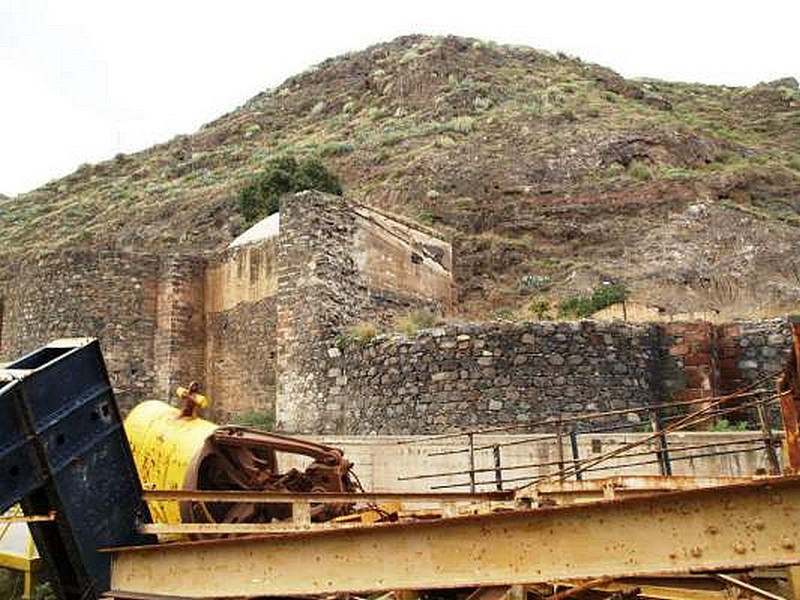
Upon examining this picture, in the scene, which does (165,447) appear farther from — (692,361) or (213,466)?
(692,361)

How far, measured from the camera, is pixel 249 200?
32781mm

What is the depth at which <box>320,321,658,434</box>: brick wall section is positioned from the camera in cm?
1325

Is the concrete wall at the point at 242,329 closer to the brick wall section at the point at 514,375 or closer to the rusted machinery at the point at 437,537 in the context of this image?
the brick wall section at the point at 514,375

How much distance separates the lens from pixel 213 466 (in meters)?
7.13

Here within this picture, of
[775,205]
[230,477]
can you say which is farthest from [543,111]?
[230,477]

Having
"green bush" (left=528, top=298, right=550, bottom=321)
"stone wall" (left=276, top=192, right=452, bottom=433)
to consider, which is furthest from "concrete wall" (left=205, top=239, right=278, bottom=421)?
"green bush" (left=528, top=298, right=550, bottom=321)

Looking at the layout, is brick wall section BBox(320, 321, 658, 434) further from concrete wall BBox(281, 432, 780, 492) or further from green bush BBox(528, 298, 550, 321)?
green bush BBox(528, 298, 550, 321)

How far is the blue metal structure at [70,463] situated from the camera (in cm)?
549

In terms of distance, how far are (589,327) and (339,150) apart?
27.0m

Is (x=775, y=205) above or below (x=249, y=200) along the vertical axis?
below

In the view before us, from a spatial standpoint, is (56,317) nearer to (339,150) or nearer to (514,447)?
(514,447)

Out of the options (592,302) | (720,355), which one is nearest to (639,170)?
(592,302)

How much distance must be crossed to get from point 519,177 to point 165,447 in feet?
80.0

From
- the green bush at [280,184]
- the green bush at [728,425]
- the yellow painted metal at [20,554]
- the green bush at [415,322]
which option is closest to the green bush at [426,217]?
the green bush at [280,184]
